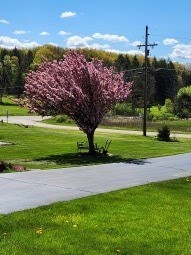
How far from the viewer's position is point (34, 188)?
566 inches

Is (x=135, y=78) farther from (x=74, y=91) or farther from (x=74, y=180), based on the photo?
(x=74, y=180)

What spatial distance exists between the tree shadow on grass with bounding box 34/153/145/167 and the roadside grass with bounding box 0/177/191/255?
29.2 feet

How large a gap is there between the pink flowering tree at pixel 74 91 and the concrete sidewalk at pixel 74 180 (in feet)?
13.6

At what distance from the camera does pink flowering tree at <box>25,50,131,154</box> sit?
80.6 ft

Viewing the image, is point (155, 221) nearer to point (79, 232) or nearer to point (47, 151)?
point (79, 232)

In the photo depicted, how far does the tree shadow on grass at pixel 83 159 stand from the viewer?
2262 centimetres

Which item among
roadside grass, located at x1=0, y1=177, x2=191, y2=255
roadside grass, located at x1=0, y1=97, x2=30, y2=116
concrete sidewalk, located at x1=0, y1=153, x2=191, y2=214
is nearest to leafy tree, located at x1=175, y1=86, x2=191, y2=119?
roadside grass, located at x1=0, y1=97, x2=30, y2=116

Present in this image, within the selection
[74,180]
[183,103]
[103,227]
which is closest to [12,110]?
[183,103]

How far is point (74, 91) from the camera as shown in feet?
80.4

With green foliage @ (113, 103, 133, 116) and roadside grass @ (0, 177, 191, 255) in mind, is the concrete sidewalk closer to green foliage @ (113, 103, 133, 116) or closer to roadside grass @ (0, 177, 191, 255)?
roadside grass @ (0, 177, 191, 255)

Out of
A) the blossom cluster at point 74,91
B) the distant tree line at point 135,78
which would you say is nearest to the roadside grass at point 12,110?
the distant tree line at point 135,78

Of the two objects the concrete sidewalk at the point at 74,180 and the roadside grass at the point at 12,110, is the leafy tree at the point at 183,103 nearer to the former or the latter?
the roadside grass at the point at 12,110

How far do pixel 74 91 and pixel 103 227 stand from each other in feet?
49.4

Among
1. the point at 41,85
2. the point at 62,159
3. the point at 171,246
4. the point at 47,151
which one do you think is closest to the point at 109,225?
the point at 171,246
